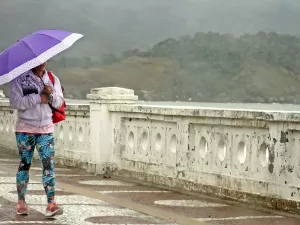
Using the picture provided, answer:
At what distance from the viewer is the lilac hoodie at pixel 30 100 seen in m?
7.13

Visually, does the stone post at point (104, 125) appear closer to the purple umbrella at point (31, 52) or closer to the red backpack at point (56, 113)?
the red backpack at point (56, 113)

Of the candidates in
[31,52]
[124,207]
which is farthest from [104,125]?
[31,52]

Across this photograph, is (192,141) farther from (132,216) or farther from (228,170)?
(132,216)

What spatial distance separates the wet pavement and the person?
493mm

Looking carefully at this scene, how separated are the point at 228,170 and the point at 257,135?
0.78 m

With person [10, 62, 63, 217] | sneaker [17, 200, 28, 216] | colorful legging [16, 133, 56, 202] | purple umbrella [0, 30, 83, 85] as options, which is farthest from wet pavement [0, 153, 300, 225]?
purple umbrella [0, 30, 83, 85]

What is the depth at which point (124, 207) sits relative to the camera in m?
8.36

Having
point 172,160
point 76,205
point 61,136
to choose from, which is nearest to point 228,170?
point 172,160

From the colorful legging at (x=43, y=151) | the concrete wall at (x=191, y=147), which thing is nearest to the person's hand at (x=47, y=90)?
the colorful legging at (x=43, y=151)

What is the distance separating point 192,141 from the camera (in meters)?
10.1

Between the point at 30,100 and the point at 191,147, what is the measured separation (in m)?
3.59

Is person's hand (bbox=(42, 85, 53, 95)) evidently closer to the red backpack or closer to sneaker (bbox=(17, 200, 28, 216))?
the red backpack

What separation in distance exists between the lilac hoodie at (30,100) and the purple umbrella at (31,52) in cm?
25

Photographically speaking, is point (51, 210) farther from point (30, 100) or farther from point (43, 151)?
point (30, 100)
